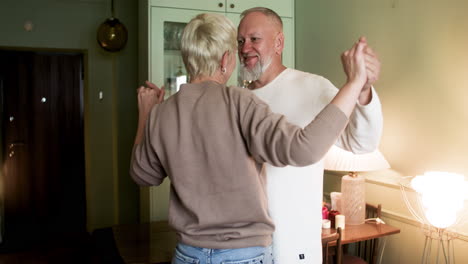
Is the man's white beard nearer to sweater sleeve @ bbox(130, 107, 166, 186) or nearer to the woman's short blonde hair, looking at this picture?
the woman's short blonde hair

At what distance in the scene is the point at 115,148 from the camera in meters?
4.35

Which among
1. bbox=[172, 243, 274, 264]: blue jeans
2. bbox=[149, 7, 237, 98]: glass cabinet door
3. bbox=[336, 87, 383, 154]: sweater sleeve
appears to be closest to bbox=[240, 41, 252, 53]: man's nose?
bbox=[336, 87, 383, 154]: sweater sleeve

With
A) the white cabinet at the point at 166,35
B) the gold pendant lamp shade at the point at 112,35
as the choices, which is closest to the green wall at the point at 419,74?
the white cabinet at the point at 166,35

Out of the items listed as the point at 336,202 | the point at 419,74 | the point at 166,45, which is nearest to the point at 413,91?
the point at 419,74

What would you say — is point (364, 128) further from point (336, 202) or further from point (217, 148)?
point (336, 202)

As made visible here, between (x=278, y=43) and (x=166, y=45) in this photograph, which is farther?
(x=166, y=45)

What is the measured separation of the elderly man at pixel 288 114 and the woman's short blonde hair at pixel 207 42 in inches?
15.4

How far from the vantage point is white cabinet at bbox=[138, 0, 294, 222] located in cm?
284

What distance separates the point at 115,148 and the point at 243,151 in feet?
11.9

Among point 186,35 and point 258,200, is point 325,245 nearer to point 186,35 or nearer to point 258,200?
point 258,200

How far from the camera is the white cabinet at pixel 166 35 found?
2844 millimetres

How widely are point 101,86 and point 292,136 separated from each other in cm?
378

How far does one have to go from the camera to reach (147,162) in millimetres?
1143

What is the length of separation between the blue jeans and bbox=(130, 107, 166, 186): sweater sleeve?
22 centimetres
